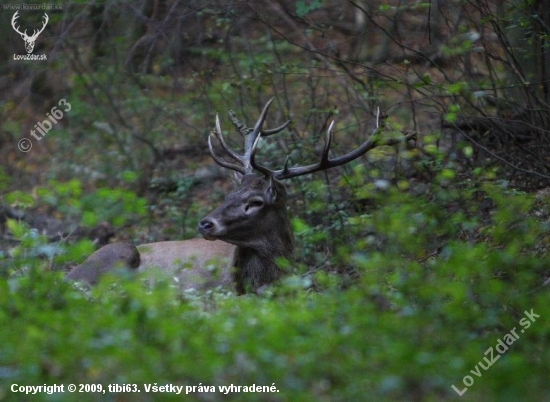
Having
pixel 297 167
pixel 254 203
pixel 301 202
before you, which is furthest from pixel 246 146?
pixel 301 202

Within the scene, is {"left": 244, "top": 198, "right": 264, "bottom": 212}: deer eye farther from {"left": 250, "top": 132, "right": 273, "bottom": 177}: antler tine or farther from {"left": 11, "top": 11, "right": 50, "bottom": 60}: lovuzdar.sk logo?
{"left": 11, "top": 11, "right": 50, "bottom": 60}: lovuzdar.sk logo

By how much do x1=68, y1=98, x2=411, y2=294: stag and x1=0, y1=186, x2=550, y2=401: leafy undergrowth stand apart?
2916 millimetres

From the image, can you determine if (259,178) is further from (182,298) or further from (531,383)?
(531,383)

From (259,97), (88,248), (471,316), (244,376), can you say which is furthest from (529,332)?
(259,97)

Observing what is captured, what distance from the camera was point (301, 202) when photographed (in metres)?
11.1

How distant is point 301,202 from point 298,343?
6.37 m

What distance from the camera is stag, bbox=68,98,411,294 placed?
29.2 feet

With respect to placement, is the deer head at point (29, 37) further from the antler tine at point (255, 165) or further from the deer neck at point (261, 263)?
the deer neck at point (261, 263)

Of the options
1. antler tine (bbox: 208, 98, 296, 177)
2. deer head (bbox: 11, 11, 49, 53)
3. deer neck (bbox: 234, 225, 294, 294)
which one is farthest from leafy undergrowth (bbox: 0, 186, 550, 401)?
deer head (bbox: 11, 11, 49, 53)

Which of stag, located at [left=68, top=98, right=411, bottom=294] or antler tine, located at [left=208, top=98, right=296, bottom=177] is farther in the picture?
antler tine, located at [left=208, top=98, right=296, bottom=177]

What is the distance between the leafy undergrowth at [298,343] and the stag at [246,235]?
A: 292cm

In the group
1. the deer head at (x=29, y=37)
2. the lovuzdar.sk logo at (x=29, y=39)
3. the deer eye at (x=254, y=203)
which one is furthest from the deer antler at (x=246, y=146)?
the deer head at (x=29, y=37)

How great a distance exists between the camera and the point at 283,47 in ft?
44.0

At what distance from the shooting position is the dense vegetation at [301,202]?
4.57m
